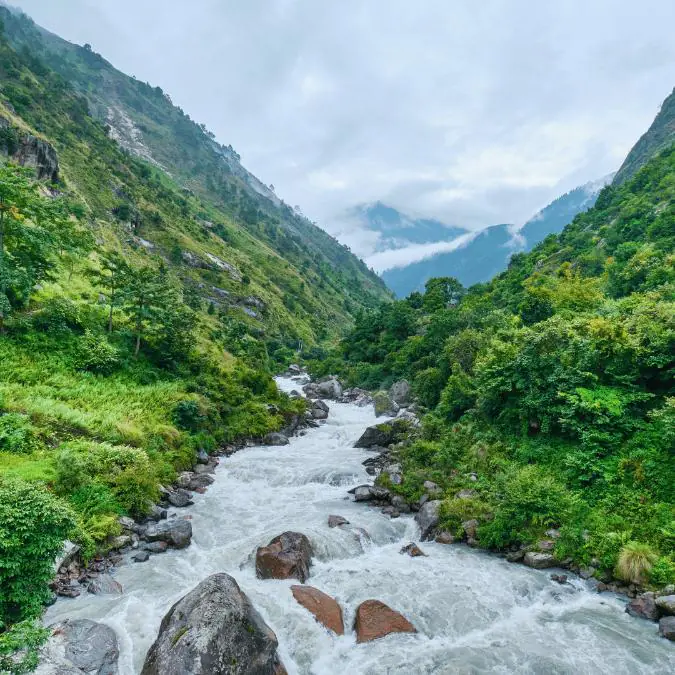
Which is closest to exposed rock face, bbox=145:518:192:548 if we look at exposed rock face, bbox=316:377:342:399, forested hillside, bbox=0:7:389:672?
forested hillside, bbox=0:7:389:672

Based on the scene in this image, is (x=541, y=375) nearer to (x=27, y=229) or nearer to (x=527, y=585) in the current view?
(x=527, y=585)

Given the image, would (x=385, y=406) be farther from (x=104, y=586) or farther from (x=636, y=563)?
(x=104, y=586)

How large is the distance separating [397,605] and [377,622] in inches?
49.6

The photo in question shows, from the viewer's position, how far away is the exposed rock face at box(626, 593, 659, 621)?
1388cm

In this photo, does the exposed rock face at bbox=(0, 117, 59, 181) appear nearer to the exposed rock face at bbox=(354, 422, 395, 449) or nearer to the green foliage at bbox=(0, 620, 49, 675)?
the exposed rock face at bbox=(354, 422, 395, 449)

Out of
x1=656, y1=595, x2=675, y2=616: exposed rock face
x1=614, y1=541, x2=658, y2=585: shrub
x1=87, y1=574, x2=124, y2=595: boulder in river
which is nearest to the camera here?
x1=656, y1=595, x2=675, y2=616: exposed rock face

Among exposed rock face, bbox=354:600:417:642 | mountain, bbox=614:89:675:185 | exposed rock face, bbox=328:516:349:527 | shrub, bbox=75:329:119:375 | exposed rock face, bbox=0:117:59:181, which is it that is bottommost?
exposed rock face, bbox=354:600:417:642

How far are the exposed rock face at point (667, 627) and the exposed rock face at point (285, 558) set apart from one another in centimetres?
1168

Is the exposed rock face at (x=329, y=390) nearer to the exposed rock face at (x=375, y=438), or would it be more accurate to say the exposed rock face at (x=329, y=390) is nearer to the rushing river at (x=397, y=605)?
the exposed rock face at (x=375, y=438)

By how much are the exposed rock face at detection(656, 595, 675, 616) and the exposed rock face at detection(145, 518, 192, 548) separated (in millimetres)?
17714

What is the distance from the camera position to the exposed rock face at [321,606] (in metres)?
13.6

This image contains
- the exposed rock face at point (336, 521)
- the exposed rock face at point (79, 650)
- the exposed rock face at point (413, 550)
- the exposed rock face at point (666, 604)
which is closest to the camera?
the exposed rock face at point (79, 650)

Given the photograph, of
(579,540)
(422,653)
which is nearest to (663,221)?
Result: (579,540)

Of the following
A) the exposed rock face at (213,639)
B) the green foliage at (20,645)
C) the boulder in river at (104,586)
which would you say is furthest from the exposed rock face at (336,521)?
the green foliage at (20,645)
